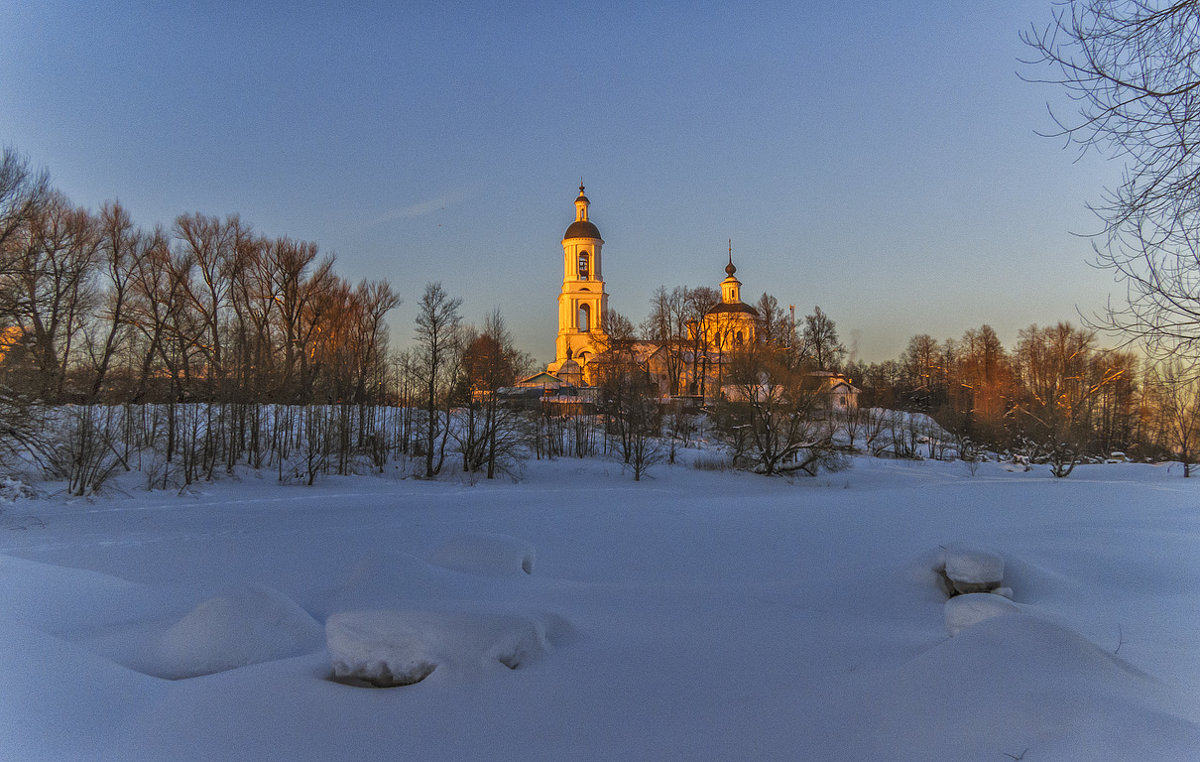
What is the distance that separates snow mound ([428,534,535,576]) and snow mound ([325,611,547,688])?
288cm

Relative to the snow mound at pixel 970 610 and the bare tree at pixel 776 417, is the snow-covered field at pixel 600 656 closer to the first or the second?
the snow mound at pixel 970 610

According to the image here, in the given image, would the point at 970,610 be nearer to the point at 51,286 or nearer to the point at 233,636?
the point at 233,636

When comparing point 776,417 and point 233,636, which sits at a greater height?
point 776,417

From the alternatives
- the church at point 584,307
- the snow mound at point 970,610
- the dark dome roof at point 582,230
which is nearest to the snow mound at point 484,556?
the snow mound at point 970,610

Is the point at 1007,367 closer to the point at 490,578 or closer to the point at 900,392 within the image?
the point at 900,392

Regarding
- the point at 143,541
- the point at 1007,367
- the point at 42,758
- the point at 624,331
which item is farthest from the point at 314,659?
the point at 1007,367

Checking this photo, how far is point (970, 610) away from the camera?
5422 millimetres

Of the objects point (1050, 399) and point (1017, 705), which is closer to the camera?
point (1017, 705)

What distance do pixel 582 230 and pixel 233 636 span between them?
6098 centimetres

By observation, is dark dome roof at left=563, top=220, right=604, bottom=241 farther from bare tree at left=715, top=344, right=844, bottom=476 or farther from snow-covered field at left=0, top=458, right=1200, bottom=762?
snow-covered field at left=0, top=458, right=1200, bottom=762

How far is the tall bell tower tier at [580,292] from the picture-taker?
2493 inches

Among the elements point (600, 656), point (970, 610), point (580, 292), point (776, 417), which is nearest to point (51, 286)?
point (600, 656)

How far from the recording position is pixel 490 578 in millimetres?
7434

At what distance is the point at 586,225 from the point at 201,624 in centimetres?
6171
